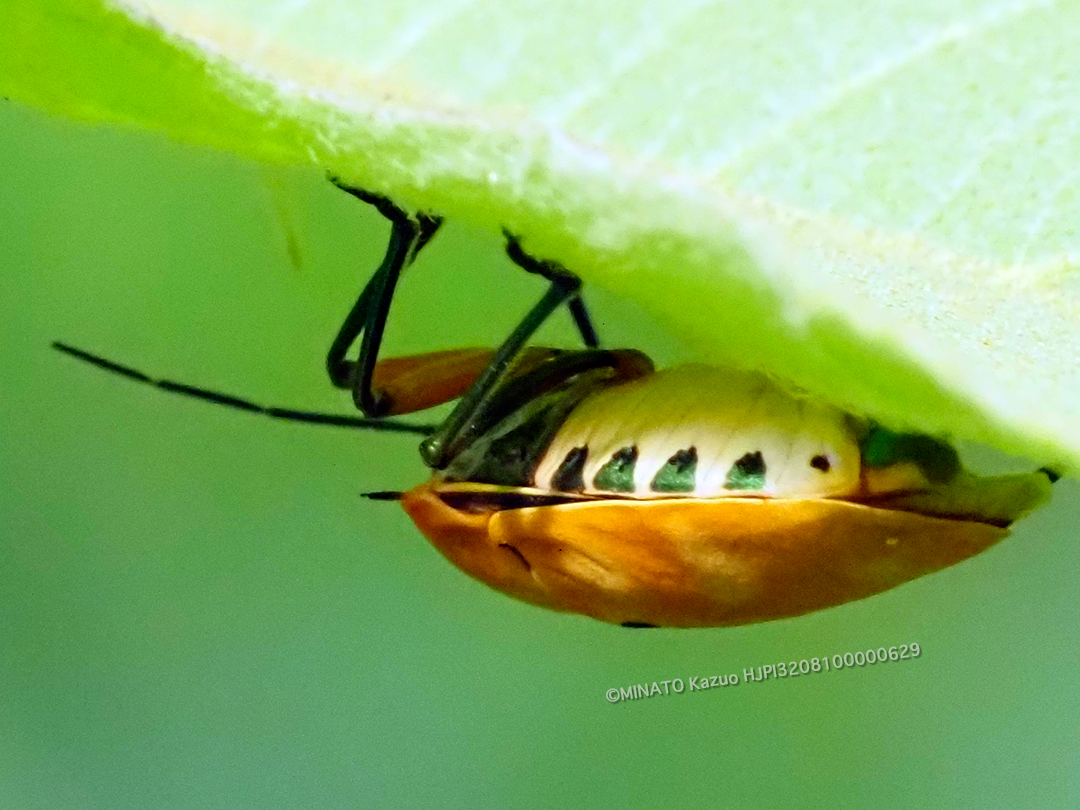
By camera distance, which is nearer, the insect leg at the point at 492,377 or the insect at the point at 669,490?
the insect at the point at 669,490

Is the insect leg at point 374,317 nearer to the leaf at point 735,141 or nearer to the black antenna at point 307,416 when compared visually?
the black antenna at point 307,416

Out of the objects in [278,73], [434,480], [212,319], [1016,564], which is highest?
[1016,564]

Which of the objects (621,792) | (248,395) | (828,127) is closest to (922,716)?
(621,792)

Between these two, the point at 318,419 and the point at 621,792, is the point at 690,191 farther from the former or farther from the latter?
the point at 621,792

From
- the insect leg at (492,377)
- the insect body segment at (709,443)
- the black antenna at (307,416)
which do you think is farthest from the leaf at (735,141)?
the black antenna at (307,416)

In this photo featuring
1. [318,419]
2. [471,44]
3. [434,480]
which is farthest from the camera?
[318,419]

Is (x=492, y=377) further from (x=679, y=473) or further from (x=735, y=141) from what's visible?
(x=735, y=141)

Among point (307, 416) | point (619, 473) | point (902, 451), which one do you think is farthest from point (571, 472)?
point (307, 416)
